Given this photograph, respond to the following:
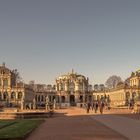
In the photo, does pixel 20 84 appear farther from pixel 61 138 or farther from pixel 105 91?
pixel 61 138

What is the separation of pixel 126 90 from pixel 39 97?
34.9 m

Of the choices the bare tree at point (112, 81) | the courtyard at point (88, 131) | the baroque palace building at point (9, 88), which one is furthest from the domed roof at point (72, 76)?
the courtyard at point (88, 131)

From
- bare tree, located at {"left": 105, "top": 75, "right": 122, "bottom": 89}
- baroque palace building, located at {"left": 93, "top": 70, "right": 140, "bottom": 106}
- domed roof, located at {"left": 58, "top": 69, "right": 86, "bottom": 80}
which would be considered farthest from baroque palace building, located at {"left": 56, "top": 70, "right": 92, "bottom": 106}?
bare tree, located at {"left": 105, "top": 75, "right": 122, "bottom": 89}

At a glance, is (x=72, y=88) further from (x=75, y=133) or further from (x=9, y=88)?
(x=75, y=133)

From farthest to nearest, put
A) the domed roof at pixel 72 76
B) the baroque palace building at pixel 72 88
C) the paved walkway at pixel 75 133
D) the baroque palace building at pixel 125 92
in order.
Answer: the domed roof at pixel 72 76
the baroque palace building at pixel 72 88
the baroque palace building at pixel 125 92
the paved walkway at pixel 75 133

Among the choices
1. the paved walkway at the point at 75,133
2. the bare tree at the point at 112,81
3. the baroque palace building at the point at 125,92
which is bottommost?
the paved walkway at the point at 75,133

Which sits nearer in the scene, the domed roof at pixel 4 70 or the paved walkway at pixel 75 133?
the paved walkway at pixel 75 133

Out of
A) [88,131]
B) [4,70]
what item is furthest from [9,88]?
[88,131]

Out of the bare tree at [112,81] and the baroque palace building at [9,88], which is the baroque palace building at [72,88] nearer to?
the bare tree at [112,81]

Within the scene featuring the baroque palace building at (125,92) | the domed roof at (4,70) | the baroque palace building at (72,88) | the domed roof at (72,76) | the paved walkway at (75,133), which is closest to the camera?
the paved walkway at (75,133)

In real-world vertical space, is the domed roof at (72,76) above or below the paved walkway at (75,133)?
above


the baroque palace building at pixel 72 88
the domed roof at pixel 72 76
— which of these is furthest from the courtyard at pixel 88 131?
the domed roof at pixel 72 76

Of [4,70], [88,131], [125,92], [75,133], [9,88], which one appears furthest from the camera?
[125,92]

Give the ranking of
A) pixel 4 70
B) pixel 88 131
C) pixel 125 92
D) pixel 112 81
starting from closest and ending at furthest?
pixel 88 131
pixel 4 70
pixel 125 92
pixel 112 81
